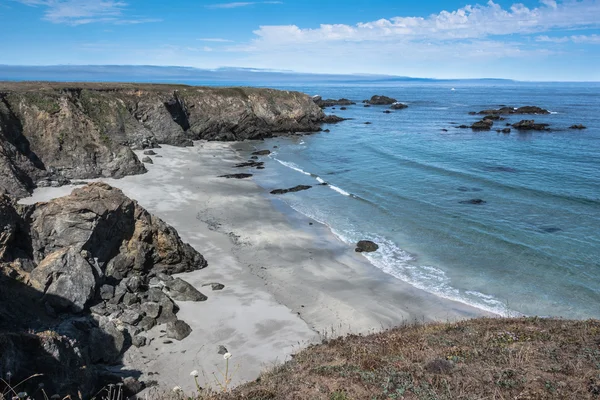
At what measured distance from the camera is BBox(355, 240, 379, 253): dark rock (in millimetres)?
23641

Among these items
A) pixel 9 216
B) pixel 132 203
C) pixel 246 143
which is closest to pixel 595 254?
pixel 132 203

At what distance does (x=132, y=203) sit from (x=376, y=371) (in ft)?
43.9

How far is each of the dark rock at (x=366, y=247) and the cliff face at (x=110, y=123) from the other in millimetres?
21401

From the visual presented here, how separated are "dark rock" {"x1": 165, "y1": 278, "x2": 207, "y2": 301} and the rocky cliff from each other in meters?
0.05

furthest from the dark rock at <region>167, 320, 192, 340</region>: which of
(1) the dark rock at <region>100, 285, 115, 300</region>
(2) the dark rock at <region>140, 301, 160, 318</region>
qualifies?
(1) the dark rock at <region>100, 285, 115, 300</region>

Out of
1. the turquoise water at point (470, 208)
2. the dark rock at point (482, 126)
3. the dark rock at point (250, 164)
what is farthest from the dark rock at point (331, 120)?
the dark rock at point (250, 164)

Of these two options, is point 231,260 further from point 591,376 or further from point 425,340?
point 591,376

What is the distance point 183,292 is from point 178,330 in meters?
2.70

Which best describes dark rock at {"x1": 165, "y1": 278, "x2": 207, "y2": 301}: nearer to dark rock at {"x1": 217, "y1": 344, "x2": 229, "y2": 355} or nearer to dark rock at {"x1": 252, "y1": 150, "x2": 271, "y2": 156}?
dark rock at {"x1": 217, "y1": 344, "x2": 229, "y2": 355}

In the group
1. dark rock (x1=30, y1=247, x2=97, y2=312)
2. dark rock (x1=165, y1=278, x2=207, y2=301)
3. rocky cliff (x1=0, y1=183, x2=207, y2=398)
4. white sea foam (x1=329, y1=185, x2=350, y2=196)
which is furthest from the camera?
white sea foam (x1=329, y1=185, x2=350, y2=196)

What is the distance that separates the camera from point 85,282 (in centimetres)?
1479

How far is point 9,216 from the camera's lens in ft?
48.8

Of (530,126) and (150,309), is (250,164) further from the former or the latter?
(530,126)

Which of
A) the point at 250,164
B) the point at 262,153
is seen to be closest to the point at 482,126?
the point at 262,153
